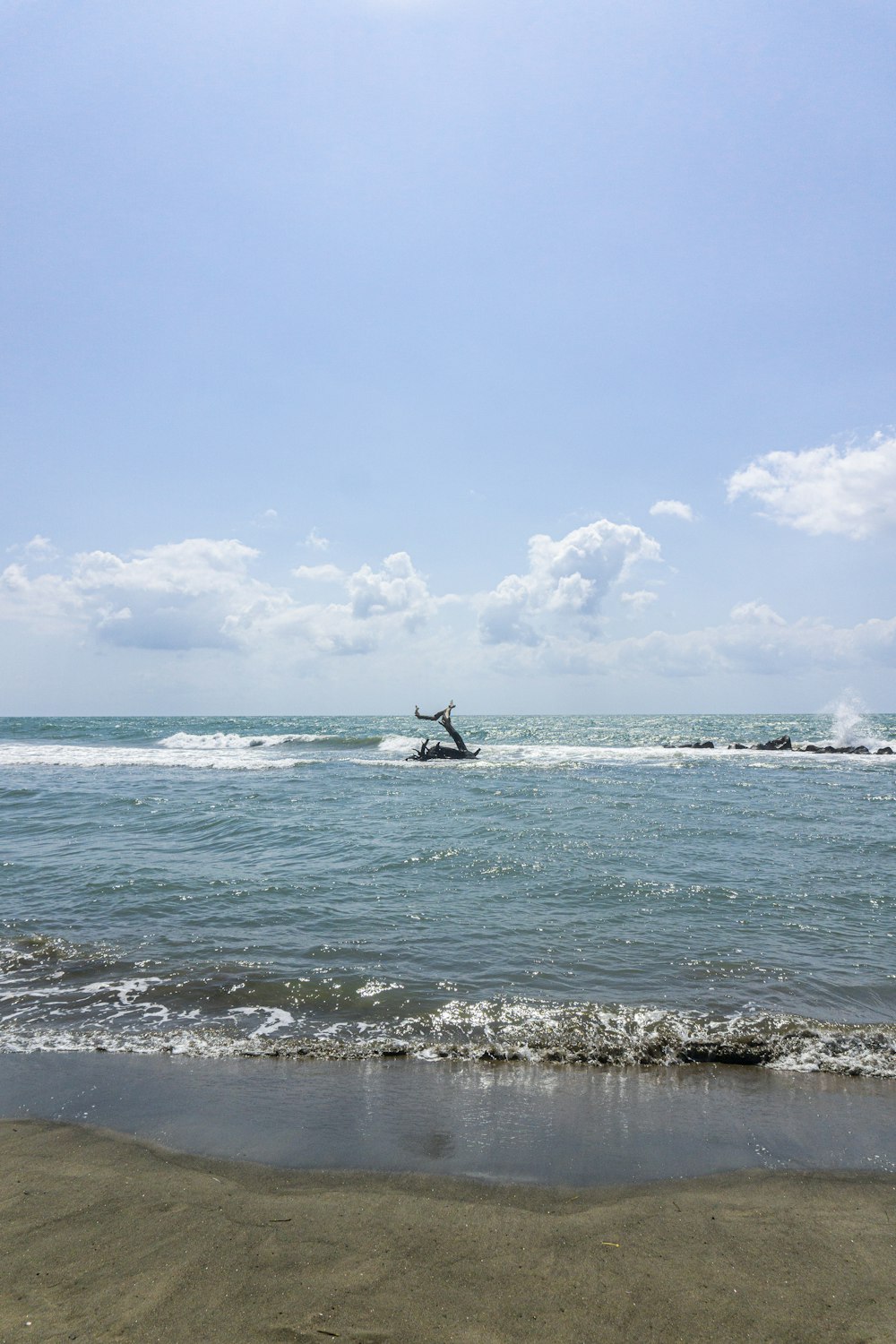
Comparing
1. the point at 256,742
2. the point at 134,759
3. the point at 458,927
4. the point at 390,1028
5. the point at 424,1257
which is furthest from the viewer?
the point at 256,742

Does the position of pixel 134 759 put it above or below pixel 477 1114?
below

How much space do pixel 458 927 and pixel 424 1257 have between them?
569 centimetres

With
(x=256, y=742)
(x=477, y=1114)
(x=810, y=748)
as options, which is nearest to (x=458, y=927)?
(x=477, y=1114)

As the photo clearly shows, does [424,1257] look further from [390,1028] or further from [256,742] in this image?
[256,742]

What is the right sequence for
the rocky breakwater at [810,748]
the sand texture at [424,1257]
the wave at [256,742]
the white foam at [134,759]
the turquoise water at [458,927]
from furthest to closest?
the wave at [256,742]
the rocky breakwater at [810,748]
the white foam at [134,759]
the turquoise water at [458,927]
the sand texture at [424,1257]

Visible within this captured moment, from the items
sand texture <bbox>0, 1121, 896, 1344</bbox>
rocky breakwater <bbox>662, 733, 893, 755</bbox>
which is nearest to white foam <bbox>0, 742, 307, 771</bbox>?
rocky breakwater <bbox>662, 733, 893, 755</bbox>

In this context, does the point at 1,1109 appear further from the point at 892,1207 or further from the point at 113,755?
the point at 113,755

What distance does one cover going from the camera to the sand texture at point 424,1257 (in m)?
3.10

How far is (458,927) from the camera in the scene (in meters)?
9.17

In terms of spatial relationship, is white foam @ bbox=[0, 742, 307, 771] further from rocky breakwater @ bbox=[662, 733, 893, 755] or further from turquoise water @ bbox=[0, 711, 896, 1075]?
rocky breakwater @ bbox=[662, 733, 893, 755]

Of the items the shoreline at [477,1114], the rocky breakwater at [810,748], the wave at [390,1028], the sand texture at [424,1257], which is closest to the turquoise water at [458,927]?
the wave at [390,1028]

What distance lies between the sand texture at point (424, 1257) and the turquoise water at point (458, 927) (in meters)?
1.83

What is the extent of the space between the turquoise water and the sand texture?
6.02ft

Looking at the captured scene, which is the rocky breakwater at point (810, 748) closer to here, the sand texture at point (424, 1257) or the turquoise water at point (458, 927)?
the turquoise water at point (458, 927)
